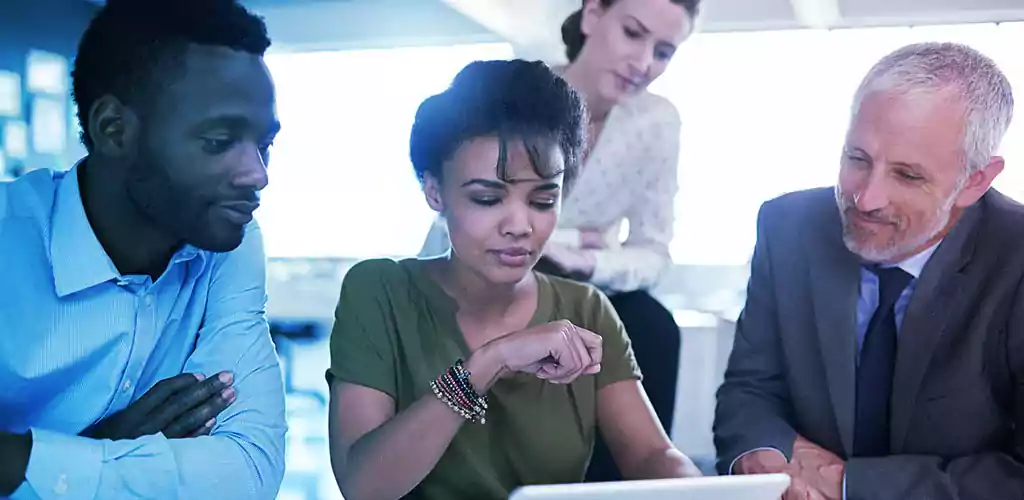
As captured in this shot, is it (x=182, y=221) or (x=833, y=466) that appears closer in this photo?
(x=182, y=221)

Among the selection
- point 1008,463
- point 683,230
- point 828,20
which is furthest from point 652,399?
point 828,20

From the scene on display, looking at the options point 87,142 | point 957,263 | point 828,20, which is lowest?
point 957,263

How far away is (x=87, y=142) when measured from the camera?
1.38 meters

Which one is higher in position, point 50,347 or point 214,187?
point 214,187

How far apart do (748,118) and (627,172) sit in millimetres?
211

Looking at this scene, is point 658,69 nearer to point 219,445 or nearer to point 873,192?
point 873,192

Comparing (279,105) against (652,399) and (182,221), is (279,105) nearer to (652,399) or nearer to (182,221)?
(182,221)

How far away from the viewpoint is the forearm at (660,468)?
1.54 m

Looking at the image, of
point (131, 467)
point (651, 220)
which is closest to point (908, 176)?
point (651, 220)

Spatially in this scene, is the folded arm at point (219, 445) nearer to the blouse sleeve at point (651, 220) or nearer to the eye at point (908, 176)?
the blouse sleeve at point (651, 220)

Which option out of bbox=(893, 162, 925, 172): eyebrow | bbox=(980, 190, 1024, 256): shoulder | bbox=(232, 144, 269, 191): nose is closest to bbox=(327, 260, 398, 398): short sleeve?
bbox=(232, 144, 269, 191): nose

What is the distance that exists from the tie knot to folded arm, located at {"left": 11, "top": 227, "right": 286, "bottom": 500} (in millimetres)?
942

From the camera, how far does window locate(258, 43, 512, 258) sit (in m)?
1.53

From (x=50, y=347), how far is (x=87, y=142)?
0.29m
